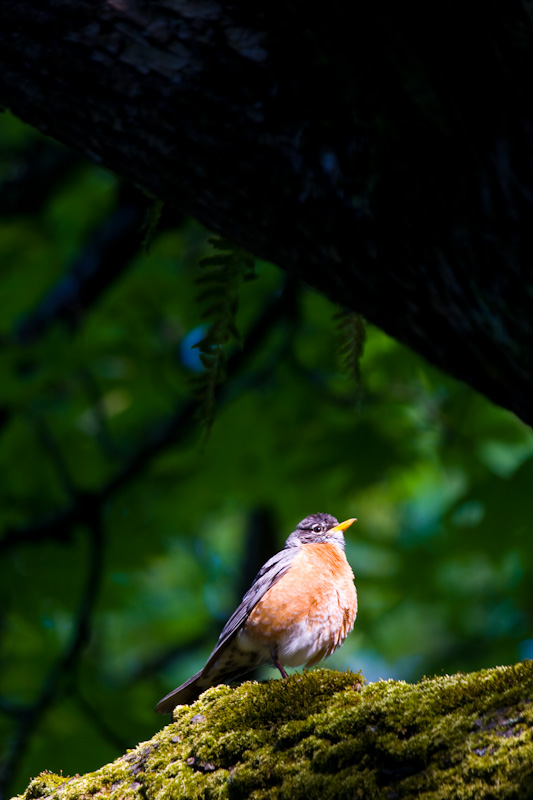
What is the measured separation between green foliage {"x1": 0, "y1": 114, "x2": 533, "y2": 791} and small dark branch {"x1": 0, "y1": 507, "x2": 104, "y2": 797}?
2 centimetres

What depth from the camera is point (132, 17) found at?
6.30ft

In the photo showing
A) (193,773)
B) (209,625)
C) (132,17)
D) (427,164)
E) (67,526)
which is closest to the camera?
(427,164)

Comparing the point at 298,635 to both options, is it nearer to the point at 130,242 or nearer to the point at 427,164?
the point at 427,164

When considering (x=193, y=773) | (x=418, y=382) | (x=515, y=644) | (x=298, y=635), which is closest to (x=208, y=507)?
(x=418, y=382)

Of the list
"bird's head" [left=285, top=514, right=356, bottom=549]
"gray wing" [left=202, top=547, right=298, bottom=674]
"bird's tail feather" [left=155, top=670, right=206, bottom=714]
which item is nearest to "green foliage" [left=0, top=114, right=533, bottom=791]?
"bird's head" [left=285, top=514, right=356, bottom=549]

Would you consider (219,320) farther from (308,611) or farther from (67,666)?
(67,666)

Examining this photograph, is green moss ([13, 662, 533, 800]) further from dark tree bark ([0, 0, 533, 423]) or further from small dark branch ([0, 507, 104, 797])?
small dark branch ([0, 507, 104, 797])

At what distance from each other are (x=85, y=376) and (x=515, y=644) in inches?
183

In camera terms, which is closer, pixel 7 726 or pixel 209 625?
pixel 7 726

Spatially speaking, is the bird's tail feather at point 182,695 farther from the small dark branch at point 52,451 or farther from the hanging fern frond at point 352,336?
the small dark branch at point 52,451

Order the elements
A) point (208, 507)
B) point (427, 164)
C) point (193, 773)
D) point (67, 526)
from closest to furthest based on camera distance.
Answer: point (427, 164), point (193, 773), point (67, 526), point (208, 507)

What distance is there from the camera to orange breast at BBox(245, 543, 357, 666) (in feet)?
11.6

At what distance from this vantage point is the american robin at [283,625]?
Answer: 3535mm

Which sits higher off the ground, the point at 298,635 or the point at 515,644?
the point at 298,635
